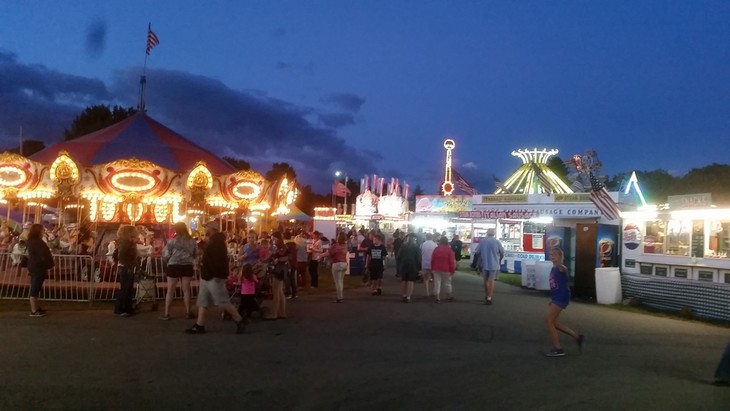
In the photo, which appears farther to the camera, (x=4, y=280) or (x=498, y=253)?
(x=498, y=253)

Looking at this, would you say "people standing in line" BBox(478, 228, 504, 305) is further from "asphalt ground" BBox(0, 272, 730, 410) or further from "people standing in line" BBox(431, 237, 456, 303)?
"asphalt ground" BBox(0, 272, 730, 410)

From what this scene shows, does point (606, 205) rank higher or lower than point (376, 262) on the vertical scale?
higher

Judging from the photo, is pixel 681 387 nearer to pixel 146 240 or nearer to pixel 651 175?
pixel 146 240

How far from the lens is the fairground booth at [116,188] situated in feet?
47.3

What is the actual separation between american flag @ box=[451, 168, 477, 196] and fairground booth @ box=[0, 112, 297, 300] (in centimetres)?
2735

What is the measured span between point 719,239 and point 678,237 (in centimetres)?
137

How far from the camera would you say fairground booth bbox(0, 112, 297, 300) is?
14.4m

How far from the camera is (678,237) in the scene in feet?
54.6

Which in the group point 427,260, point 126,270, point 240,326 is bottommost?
point 240,326

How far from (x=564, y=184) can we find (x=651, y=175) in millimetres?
27443

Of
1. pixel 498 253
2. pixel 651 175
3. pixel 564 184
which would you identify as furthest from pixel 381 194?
pixel 498 253

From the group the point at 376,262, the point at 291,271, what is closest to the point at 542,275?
the point at 376,262

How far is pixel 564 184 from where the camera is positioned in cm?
4234

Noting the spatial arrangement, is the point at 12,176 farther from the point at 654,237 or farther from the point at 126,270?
the point at 654,237
